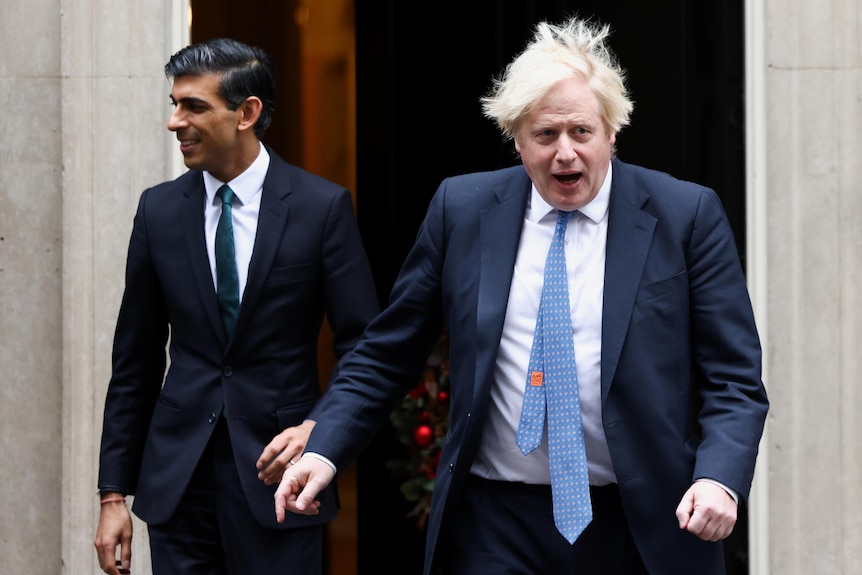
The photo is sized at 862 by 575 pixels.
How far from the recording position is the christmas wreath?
6215mm

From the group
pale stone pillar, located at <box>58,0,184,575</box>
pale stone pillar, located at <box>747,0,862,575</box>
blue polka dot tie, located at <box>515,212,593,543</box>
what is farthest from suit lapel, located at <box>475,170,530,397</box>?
pale stone pillar, located at <box>58,0,184,575</box>

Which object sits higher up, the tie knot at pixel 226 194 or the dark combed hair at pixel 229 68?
the dark combed hair at pixel 229 68

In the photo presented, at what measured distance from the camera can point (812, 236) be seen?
5453mm

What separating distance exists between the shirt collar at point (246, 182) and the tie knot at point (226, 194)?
0.03 ft

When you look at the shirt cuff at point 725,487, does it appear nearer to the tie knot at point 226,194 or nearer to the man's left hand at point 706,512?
the man's left hand at point 706,512

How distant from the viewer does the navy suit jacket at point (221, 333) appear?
4.32 m

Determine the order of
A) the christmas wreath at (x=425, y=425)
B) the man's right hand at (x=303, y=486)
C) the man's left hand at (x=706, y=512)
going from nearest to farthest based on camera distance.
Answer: the man's left hand at (x=706, y=512)
the man's right hand at (x=303, y=486)
the christmas wreath at (x=425, y=425)

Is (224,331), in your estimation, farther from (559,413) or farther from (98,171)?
(98,171)

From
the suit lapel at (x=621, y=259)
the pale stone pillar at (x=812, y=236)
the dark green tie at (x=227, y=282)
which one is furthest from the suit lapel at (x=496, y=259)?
the pale stone pillar at (x=812, y=236)

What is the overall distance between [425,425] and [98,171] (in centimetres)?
165

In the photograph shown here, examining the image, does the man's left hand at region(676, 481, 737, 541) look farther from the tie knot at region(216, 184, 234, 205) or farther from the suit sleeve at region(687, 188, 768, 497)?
the tie knot at region(216, 184, 234, 205)

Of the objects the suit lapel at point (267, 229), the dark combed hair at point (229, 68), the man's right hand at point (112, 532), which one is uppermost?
the dark combed hair at point (229, 68)

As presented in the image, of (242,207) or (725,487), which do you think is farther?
(242,207)

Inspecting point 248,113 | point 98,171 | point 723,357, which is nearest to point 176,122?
point 248,113
